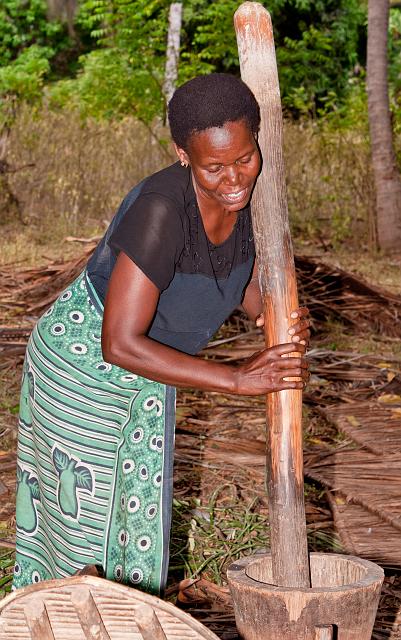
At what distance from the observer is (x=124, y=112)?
1312 cm

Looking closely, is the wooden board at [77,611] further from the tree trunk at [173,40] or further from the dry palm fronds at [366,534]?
the tree trunk at [173,40]

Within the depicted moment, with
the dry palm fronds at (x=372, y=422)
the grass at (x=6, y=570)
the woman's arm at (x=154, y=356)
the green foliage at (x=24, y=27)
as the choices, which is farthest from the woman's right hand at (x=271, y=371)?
the green foliage at (x=24, y=27)

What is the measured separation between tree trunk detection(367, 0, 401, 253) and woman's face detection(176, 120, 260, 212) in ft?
22.6

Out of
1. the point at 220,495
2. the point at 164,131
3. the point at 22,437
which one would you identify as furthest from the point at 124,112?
the point at 22,437

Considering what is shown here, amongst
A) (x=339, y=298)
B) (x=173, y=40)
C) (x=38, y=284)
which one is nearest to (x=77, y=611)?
(x=339, y=298)

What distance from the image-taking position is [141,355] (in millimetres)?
2109

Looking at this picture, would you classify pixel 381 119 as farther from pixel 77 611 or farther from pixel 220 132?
pixel 77 611

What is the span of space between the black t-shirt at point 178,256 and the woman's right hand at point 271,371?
27cm

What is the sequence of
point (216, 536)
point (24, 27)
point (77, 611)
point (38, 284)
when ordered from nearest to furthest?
point (77, 611) < point (216, 536) < point (38, 284) < point (24, 27)

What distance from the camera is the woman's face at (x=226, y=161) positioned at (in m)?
2.04

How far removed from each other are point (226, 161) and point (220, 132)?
0.20 feet

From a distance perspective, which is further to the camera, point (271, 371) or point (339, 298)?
point (339, 298)

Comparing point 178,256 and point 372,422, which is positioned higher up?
point 178,256

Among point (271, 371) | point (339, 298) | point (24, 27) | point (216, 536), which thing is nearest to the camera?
point (271, 371)
